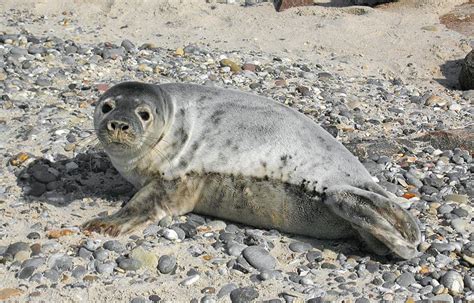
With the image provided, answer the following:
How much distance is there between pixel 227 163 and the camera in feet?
15.1

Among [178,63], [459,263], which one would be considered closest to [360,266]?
[459,263]

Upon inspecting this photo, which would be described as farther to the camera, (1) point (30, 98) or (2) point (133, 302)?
(1) point (30, 98)

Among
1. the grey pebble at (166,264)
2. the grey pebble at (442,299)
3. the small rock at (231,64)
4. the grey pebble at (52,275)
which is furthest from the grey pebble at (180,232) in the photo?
the small rock at (231,64)

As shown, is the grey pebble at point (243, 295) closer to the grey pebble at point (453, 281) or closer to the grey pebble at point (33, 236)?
the grey pebble at point (453, 281)

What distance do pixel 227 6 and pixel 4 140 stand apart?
4.54 metres

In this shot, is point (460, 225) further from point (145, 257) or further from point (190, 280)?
point (145, 257)

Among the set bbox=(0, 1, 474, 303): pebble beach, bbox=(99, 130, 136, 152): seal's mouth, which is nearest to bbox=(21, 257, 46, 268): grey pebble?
bbox=(0, 1, 474, 303): pebble beach

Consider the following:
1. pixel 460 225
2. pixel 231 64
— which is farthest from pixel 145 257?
pixel 231 64

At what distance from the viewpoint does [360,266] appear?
4.17 metres

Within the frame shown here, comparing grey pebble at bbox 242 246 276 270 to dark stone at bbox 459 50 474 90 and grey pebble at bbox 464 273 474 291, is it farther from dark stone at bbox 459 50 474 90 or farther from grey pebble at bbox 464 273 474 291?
dark stone at bbox 459 50 474 90

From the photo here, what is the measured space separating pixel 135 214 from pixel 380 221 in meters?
1.36

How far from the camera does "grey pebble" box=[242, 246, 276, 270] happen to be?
13.7ft

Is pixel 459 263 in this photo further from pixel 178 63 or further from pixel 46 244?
pixel 178 63

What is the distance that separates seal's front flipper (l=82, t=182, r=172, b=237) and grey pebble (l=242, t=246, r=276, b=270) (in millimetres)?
607
